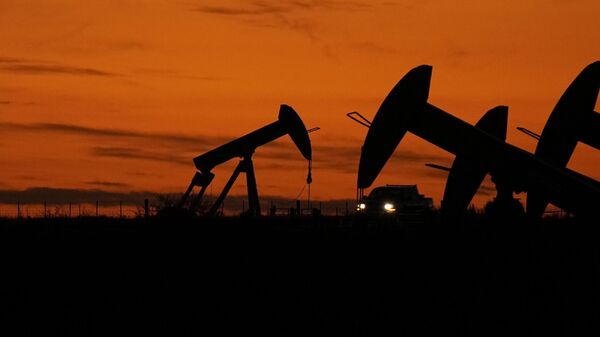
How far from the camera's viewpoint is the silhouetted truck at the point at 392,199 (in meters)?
48.9

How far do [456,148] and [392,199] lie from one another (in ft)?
103

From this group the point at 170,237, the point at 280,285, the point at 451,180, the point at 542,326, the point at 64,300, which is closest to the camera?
the point at 542,326

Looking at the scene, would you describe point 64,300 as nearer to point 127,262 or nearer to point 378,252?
point 127,262

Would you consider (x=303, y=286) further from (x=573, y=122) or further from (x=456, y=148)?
(x=573, y=122)

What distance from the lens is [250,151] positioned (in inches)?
1506

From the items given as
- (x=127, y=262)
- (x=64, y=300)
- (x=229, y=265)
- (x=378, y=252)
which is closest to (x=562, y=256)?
(x=378, y=252)

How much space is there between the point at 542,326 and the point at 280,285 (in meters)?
4.07

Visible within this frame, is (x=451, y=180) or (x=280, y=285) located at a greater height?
(x=451, y=180)

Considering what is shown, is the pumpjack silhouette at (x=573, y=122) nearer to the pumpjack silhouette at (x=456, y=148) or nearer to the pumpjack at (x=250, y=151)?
the pumpjack silhouette at (x=456, y=148)

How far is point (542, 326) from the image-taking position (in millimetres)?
11648

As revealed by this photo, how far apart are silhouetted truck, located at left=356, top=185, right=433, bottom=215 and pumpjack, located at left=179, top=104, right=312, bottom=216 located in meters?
8.22

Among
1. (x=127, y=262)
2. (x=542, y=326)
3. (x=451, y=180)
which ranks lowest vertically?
(x=542, y=326)

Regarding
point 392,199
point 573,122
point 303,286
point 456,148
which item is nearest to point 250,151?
point 392,199

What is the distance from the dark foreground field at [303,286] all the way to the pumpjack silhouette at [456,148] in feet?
3.52
